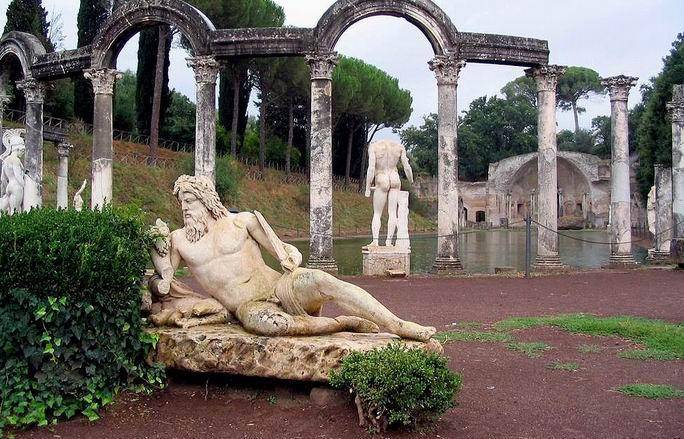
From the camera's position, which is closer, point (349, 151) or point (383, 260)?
point (383, 260)

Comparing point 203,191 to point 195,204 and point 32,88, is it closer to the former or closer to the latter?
point 195,204

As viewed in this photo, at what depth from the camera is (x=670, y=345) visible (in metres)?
6.70

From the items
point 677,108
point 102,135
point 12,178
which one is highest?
point 677,108

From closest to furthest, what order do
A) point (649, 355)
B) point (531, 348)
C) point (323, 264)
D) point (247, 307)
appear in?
1. point (247, 307)
2. point (649, 355)
3. point (531, 348)
4. point (323, 264)

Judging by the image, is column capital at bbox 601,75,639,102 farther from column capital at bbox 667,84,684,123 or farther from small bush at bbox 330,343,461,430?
small bush at bbox 330,343,461,430

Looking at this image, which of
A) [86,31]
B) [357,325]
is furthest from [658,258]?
[86,31]

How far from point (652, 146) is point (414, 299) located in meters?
25.5

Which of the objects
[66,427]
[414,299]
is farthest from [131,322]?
[414,299]

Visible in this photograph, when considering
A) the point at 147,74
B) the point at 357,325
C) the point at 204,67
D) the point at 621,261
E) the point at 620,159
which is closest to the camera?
the point at 357,325

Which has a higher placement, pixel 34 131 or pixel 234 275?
pixel 34 131

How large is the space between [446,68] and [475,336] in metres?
9.27

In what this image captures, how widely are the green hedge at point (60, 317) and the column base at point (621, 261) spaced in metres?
14.1

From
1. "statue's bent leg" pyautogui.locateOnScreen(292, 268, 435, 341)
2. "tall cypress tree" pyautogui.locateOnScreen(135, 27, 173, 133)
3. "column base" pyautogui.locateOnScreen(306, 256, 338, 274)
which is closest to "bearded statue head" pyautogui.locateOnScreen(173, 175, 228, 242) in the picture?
"statue's bent leg" pyautogui.locateOnScreen(292, 268, 435, 341)

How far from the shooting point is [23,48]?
18438 mm
